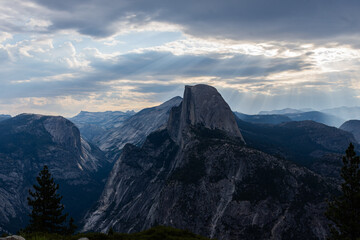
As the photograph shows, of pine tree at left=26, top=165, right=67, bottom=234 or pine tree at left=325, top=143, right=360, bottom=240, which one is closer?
pine tree at left=325, top=143, right=360, bottom=240

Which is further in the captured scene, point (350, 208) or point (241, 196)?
point (241, 196)

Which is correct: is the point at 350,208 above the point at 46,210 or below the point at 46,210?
above

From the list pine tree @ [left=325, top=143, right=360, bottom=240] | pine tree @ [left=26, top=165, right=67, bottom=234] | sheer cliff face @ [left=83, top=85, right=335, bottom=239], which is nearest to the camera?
pine tree @ [left=325, top=143, right=360, bottom=240]

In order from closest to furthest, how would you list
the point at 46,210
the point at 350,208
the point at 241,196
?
the point at 350,208 < the point at 46,210 < the point at 241,196

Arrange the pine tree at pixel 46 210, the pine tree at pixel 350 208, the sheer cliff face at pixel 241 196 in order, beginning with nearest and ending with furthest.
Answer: the pine tree at pixel 350 208
the pine tree at pixel 46 210
the sheer cliff face at pixel 241 196

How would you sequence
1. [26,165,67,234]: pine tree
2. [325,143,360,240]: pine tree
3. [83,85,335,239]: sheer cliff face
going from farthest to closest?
[83,85,335,239]: sheer cliff face < [26,165,67,234]: pine tree < [325,143,360,240]: pine tree

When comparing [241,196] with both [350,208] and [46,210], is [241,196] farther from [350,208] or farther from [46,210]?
[46,210]

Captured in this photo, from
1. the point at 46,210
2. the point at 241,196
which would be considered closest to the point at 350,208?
the point at 46,210

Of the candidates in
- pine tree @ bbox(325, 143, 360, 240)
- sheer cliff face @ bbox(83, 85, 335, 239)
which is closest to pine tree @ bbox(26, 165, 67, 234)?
pine tree @ bbox(325, 143, 360, 240)

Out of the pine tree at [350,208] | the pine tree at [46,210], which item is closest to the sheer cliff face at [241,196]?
the pine tree at [350,208]

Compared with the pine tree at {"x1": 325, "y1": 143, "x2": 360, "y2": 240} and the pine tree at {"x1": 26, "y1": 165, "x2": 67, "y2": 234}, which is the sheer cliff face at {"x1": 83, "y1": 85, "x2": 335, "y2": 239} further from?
the pine tree at {"x1": 26, "y1": 165, "x2": 67, "y2": 234}

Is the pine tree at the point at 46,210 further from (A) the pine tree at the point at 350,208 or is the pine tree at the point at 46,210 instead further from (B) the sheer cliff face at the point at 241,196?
(B) the sheer cliff face at the point at 241,196

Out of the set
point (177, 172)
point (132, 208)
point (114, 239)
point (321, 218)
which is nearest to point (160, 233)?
point (114, 239)
